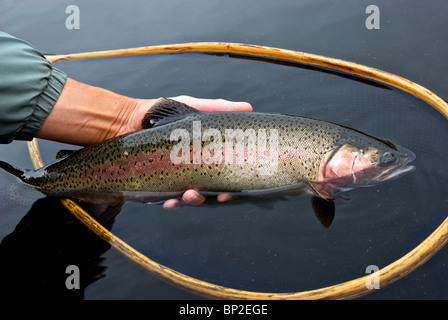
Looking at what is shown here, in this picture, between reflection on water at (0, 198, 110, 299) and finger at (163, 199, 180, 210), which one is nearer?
reflection on water at (0, 198, 110, 299)

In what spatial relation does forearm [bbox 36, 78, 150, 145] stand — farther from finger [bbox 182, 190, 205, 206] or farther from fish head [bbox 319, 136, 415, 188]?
fish head [bbox 319, 136, 415, 188]

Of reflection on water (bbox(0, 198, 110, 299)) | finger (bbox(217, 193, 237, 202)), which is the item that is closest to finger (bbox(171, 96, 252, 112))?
finger (bbox(217, 193, 237, 202))

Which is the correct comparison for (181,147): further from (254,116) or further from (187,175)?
(254,116)

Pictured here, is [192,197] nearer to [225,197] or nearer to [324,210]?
[225,197]

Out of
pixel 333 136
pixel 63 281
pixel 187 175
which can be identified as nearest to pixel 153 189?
pixel 187 175

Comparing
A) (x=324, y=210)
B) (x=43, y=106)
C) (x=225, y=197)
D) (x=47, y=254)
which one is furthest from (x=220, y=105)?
(x=47, y=254)

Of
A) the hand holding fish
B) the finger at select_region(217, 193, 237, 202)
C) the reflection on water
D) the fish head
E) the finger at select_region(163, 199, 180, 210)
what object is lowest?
the reflection on water
